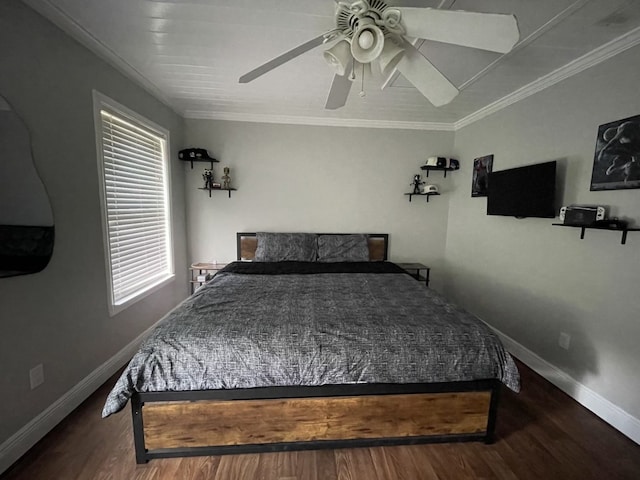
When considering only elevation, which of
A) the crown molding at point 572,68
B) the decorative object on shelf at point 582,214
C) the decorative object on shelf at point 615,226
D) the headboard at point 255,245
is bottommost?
the headboard at point 255,245

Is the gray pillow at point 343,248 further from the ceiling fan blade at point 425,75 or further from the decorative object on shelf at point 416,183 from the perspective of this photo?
the ceiling fan blade at point 425,75

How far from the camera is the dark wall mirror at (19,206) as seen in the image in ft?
4.42

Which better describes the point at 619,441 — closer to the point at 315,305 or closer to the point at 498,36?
the point at 315,305

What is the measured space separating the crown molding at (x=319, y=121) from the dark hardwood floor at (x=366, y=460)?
305 cm

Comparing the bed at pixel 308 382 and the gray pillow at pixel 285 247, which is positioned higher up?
the gray pillow at pixel 285 247

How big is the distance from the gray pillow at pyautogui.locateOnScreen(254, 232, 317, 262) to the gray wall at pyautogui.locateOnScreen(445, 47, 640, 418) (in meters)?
1.92

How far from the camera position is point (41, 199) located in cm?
154

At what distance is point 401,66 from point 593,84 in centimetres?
158

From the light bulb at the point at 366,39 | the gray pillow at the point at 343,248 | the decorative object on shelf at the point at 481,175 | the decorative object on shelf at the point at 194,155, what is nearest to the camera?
the light bulb at the point at 366,39

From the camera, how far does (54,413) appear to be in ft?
5.41

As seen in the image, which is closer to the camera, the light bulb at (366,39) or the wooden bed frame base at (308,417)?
the light bulb at (366,39)

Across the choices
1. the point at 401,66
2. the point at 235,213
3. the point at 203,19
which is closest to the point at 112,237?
the point at 235,213

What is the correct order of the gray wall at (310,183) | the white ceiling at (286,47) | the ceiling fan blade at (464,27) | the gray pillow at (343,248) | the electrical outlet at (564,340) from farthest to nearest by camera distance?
the gray wall at (310,183) → the gray pillow at (343,248) → the electrical outlet at (564,340) → the white ceiling at (286,47) → the ceiling fan blade at (464,27)

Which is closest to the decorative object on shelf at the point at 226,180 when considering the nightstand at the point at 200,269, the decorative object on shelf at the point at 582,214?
the nightstand at the point at 200,269
